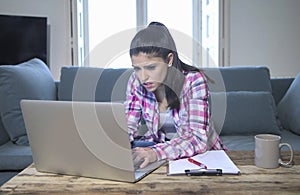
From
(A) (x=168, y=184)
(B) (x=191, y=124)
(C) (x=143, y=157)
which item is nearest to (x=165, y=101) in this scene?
(B) (x=191, y=124)

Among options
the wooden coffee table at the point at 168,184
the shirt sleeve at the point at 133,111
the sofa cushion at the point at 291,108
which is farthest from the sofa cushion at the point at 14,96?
the sofa cushion at the point at 291,108

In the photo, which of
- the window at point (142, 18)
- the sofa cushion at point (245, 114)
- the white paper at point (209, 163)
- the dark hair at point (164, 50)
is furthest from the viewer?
the window at point (142, 18)

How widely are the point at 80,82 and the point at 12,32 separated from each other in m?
1.65

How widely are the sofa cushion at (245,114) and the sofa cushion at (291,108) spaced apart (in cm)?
11

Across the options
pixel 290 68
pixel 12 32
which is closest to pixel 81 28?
pixel 12 32

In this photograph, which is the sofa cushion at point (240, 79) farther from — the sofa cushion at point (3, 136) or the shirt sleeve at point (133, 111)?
the sofa cushion at point (3, 136)

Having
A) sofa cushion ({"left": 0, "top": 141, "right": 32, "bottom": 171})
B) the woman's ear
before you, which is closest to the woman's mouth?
the woman's ear

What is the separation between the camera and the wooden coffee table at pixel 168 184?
0.87 metres

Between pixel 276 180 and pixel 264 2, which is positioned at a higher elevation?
pixel 264 2

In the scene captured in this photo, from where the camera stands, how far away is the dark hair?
4.24ft

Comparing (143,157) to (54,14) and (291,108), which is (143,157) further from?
(54,14)

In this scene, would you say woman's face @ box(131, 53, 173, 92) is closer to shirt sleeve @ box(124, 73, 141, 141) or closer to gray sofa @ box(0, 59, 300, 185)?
shirt sleeve @ box(124, 73, 141, 141)

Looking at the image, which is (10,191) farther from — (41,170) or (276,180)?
(276,180)

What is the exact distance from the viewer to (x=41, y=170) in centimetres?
104
